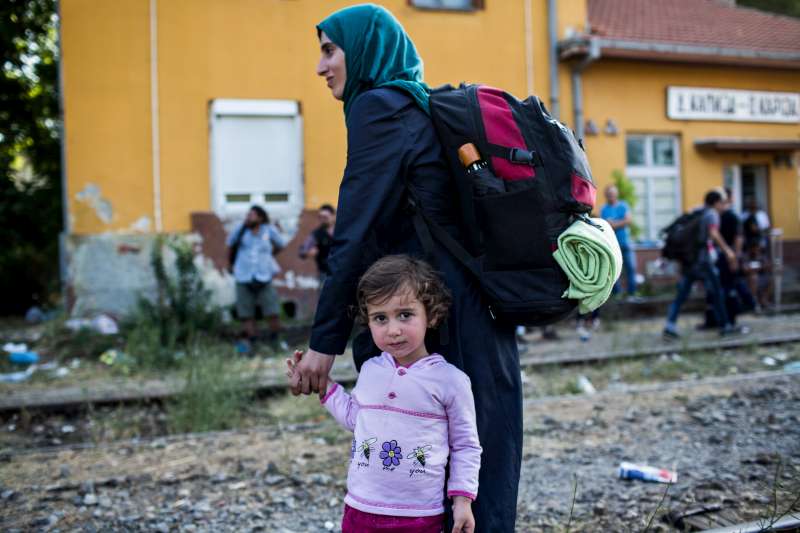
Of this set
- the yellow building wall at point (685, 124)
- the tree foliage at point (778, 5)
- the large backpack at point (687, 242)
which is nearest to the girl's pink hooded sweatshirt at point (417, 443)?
the large backpack at point (687, 242)

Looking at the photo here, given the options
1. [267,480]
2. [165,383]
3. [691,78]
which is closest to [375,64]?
[267,480]

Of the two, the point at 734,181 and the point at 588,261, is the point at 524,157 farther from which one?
the point at 734,181

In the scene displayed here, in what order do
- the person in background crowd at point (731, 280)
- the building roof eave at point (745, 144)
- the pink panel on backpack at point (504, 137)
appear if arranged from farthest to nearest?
the building roof eave at point (745, 144) → the person in background crowd at point (731, 280) → the pink panel on backpack at point (504, 137)

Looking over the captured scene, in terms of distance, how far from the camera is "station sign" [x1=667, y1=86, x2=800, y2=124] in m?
15.5

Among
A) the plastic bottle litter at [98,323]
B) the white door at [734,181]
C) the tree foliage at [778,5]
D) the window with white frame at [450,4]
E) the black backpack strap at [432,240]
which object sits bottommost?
the plastic bottle litter at [98,323]

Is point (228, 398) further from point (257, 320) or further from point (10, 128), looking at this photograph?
point (10, 128)

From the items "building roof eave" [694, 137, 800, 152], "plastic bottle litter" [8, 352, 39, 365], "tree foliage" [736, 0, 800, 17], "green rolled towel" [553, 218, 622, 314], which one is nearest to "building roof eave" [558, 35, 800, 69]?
"building roof eave" [694, 137, 800, 152]

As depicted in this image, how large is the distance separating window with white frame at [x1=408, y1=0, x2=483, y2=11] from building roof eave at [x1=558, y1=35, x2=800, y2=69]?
6.15ft

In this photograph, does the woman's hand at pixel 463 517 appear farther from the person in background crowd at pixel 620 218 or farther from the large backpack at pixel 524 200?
the person in background crowd at pixel 620 218

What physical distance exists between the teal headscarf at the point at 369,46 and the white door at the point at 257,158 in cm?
1017

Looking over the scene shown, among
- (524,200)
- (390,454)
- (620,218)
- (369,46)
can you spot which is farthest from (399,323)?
(620,218)

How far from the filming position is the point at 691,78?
15672mm

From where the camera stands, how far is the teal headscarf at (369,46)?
250cm

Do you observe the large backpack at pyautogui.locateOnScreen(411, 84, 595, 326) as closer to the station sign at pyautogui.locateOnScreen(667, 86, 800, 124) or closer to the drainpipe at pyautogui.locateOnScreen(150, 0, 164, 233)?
the drainpipe at pyautogui.locateOnScreen(150, 0, 164, 233)
